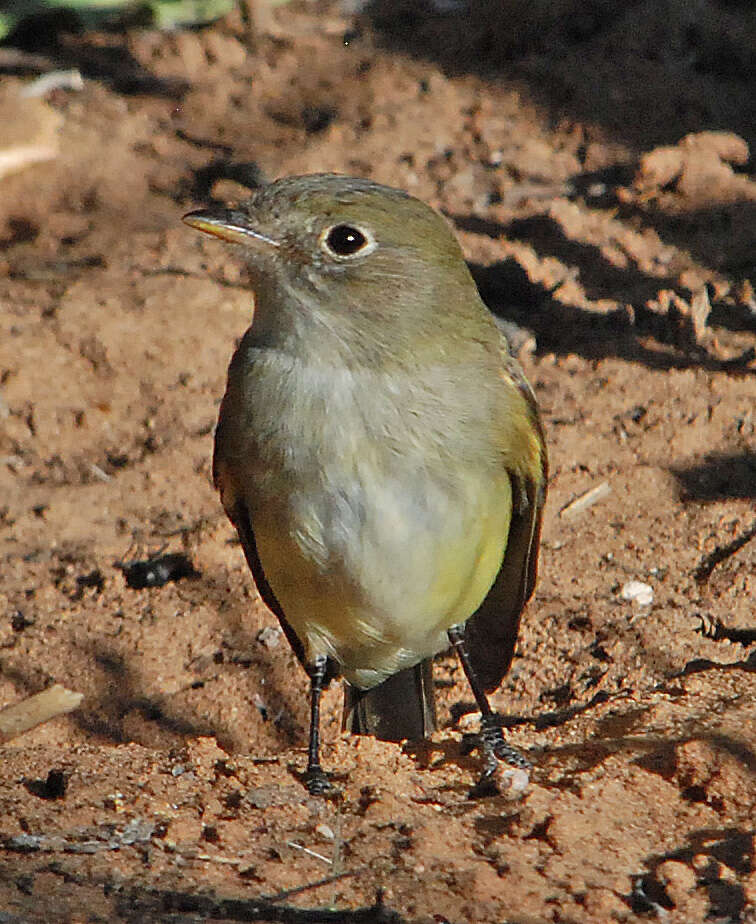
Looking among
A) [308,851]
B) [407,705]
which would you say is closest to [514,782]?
[308,851]

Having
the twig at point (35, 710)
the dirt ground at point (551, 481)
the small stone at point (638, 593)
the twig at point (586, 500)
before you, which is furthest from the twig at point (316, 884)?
the twig at point (586, 500)

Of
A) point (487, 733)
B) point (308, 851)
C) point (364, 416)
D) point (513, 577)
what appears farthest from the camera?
point (513, 577)

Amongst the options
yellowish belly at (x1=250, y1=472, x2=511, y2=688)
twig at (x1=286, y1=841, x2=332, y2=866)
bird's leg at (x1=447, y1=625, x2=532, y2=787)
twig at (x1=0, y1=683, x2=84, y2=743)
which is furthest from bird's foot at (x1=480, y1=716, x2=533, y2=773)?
twig at (x1=0, y1=683, x2=84, y2=743)

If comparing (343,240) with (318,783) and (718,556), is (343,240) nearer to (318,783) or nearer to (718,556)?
(318,783)

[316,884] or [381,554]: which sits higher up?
[381,554]

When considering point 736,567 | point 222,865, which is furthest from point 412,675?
point 222,865

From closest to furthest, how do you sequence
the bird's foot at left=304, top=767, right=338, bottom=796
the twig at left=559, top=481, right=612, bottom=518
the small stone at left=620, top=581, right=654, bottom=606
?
the bird's foot at left=304, top=767, right=338, bottom=796 → the small stone at left=620, top=581, right=654, bottom=606 → the twig at left=559, top=481, right=612, bottom=518

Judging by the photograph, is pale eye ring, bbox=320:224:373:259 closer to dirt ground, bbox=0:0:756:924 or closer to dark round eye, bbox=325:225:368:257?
dark round eye, bbox=325:225:368:257

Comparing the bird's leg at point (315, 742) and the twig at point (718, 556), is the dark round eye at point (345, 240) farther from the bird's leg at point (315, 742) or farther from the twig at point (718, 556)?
the twig at point (718, 556)
